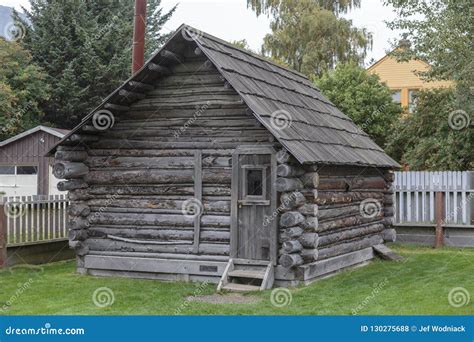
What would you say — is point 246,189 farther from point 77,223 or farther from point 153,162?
point 77,223

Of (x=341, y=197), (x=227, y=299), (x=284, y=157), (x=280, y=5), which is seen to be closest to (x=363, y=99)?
(x=280, y=5)

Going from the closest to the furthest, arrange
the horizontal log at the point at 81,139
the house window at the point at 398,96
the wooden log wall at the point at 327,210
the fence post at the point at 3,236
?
the wooden log wall at the point at 327,210 → the horizontal log at the point at 81,139 → the fence post at the point at 3,236 → the house window at the point at 398,96

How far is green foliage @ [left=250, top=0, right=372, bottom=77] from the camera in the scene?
37.1 metres

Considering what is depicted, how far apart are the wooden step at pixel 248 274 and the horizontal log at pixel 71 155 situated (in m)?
4.08

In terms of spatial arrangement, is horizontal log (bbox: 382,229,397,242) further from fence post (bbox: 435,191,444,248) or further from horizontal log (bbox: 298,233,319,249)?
horizontal log (bbox: 298,233,319,249)

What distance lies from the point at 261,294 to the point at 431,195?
932 centimetres

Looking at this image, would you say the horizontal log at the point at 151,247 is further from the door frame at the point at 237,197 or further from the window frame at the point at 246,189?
the window frame at the point at 246,189

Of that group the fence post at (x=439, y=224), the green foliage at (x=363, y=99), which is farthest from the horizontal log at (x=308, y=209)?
the green foliage at (x=363, y=99)

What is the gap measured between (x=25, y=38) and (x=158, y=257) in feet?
90.8

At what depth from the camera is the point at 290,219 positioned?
36.7 ft

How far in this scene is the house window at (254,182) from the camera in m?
11.9

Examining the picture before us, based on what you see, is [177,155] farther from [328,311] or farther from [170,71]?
[328,311]

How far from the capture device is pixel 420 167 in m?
26.0

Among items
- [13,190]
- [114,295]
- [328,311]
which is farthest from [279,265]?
[13,190]
